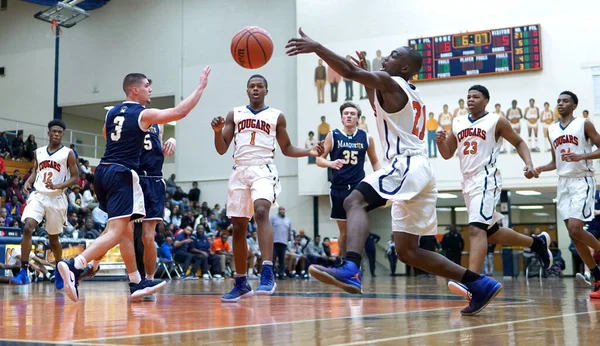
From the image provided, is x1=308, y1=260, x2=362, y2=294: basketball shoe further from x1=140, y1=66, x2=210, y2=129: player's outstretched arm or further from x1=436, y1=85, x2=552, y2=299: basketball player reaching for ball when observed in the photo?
x1=436, y1=85, x2=552, y2=299: basketball player reaching for ball

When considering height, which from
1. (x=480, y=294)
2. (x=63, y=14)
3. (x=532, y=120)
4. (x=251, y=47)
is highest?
(x=63, y=14)

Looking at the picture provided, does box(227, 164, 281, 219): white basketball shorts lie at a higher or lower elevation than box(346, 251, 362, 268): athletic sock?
higher

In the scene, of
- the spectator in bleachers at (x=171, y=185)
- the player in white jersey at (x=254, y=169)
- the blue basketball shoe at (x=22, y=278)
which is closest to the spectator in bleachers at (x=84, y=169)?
the spectator in bleachers at (x=171, y=185)

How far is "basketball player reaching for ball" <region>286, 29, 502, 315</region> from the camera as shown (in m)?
4.50

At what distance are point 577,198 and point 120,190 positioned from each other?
192 inches

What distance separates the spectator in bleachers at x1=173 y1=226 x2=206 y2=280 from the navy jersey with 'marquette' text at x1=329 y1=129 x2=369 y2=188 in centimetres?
921

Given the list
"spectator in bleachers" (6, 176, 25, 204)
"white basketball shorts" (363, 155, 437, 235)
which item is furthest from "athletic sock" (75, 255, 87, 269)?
"spectator in bleachers" (6, 176, 25, 204)

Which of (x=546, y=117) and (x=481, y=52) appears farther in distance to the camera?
(x=481, y=52)

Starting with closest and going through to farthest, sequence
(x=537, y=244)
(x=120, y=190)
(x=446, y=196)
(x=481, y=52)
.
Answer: (x=120, y=190) < (x=537, y=244) < (x=481, y=52) < (x=446, y=196)

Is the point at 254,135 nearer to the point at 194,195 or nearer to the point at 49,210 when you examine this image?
the point at 49,210

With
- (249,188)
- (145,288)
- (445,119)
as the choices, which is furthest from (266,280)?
(445,119)

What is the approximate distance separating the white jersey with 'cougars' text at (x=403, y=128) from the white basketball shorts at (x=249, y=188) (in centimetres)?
200

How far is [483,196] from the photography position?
6.29m

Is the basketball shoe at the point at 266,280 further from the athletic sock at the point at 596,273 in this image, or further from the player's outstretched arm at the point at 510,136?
the athletic sock at the point at 596,273
